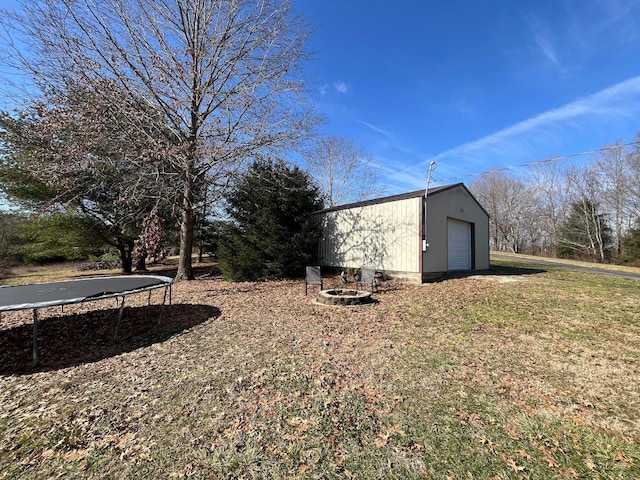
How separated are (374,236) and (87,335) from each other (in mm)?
8666

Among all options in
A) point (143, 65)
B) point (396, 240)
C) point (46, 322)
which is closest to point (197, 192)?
point (143, 65)

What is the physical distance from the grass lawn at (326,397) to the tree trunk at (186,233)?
4576mm

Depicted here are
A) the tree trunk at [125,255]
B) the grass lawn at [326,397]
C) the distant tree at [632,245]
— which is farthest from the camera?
the distant tree at [632,245]

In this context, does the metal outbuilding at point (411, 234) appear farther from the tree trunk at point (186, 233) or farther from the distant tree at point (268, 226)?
the tree trunk at point (186, 233)

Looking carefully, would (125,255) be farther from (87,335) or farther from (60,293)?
(60,293)

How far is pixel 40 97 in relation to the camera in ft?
27.3

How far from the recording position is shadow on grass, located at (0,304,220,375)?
3.88 m

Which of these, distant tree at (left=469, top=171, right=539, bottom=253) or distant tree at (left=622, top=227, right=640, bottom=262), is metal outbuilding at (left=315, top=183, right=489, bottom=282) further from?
distant tree at (left=469, top=171, right=539, bottom=253)

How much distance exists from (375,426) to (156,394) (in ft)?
7.44

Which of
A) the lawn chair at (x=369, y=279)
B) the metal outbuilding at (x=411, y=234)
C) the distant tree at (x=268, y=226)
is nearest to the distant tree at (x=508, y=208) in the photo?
the metal outbuilding at (x=411, y=234)

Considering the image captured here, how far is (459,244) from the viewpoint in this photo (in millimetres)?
11812

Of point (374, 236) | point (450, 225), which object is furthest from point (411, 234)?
point (450, 225)

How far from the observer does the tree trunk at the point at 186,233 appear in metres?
9.41

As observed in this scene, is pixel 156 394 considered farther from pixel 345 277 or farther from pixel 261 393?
pixel 345 277
